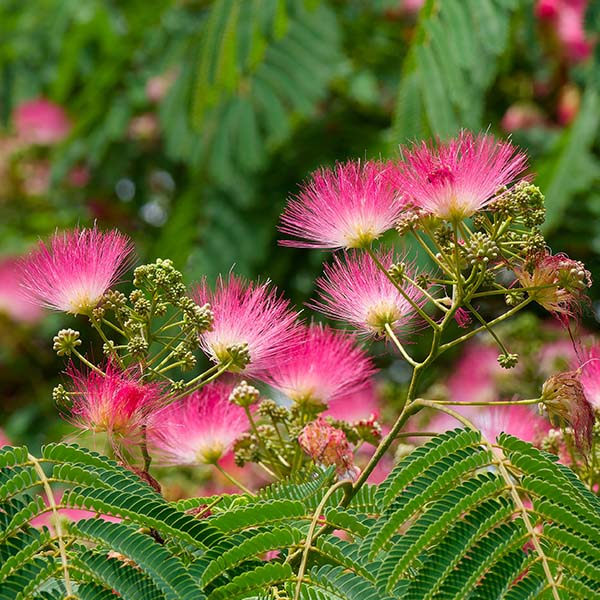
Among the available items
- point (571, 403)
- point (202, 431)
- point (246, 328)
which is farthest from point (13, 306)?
point (571, 403)

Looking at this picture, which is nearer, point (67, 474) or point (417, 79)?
point (67, 474)

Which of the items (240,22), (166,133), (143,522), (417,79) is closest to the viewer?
(143,522)

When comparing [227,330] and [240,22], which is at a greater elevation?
[240,22]

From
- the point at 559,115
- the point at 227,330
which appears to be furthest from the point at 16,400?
the point at 227,330

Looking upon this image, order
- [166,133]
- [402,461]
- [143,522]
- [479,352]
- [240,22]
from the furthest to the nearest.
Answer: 1. [166,133]
2. [479,352]
3. [240,22]
4. [402,461]
5. [143,522]

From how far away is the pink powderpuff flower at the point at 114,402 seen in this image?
6.24ft

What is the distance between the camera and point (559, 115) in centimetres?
604

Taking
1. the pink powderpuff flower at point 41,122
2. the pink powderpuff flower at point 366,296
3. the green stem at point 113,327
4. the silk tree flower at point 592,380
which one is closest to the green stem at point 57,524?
the green stem at point 113,327

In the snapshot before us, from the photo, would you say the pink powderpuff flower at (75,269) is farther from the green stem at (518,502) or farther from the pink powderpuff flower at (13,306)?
the pink powderpuff flower at (13,306)

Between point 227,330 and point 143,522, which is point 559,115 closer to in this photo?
point 227,330

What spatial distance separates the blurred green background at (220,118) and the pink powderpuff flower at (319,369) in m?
1.63

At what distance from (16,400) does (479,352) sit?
9.10ft

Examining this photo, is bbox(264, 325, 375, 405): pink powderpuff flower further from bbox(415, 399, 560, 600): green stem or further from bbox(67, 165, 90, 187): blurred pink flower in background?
bbox(67, 165, 90, 187): blurred pink flower in background

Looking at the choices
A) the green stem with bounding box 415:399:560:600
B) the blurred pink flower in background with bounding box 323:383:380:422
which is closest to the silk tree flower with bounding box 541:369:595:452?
the green stem with bounding box 415:399:560:600
